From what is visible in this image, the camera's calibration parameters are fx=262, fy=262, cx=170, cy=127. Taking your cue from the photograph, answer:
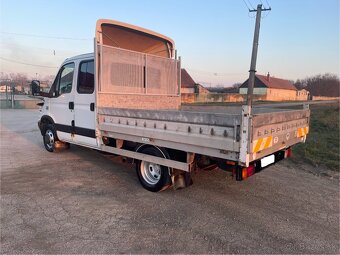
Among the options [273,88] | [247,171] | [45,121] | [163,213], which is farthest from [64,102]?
[273,88]

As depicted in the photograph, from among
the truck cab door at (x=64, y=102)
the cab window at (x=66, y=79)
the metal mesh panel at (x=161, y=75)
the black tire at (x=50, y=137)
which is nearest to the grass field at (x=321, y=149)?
the metal mesh panel at (x=161, y=75)

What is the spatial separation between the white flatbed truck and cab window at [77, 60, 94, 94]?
0.07ft

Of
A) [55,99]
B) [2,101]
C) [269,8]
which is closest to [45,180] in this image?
[55,99]

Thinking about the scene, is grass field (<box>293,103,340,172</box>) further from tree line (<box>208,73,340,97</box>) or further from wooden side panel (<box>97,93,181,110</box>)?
tree line (<box>208,73,340,97</box>)

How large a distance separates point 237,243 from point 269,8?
46.6ft

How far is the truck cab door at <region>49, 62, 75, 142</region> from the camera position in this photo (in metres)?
5.84

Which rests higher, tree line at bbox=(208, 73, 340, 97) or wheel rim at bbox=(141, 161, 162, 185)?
tree line at bbox=(208, 73, 340, 97)

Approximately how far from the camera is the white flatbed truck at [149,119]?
3281mm

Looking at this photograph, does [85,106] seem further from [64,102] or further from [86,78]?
[64,102]

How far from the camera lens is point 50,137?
708cm

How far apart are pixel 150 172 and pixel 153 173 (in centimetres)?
7

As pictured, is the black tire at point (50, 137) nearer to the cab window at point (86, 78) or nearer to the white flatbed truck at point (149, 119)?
the white flatbed truck at point (149, 119)

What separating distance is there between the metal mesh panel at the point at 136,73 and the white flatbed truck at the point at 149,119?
0.02 metres

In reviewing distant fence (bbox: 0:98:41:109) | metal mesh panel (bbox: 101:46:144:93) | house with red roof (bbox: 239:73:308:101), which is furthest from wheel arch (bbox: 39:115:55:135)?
house with red roof (bbox: 239:73:308:101)
